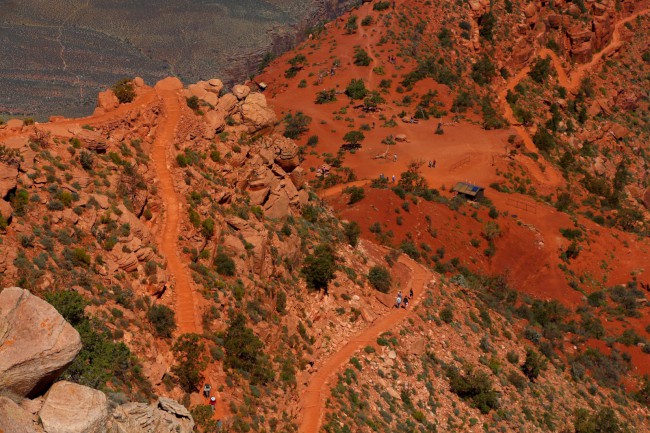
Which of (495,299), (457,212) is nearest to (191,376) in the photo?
(495,299)

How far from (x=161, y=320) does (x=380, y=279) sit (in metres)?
15.6

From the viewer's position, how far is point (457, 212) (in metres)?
58.1

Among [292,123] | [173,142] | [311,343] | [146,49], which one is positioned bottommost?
[146,49]

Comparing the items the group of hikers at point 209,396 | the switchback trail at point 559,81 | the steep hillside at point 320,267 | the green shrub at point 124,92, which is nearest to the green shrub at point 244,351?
the steep hillside at point 320,267

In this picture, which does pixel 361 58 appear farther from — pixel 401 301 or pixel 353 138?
pixel 401 301

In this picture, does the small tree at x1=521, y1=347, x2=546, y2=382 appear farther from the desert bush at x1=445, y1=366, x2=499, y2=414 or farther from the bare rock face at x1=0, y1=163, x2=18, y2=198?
the bare rock face at x1=0, y1=163, x2=18, y2=198

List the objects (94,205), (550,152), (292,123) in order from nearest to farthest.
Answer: (94,205) < (292,123) < (550,152)

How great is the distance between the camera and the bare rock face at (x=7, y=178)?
22.1 metres

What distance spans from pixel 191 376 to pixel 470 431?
14632 millimetres

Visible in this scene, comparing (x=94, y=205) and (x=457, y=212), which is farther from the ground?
(x=94, y=205)

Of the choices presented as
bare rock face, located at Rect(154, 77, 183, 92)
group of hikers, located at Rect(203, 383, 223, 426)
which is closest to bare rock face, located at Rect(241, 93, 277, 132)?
bare rock face, located at Rect(154, 77, 183, 92)

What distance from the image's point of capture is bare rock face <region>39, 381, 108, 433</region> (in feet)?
39.9

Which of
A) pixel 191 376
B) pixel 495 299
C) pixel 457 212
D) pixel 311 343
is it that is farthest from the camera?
pixel 457 212

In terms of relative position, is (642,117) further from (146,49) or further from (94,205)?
(94,205)
